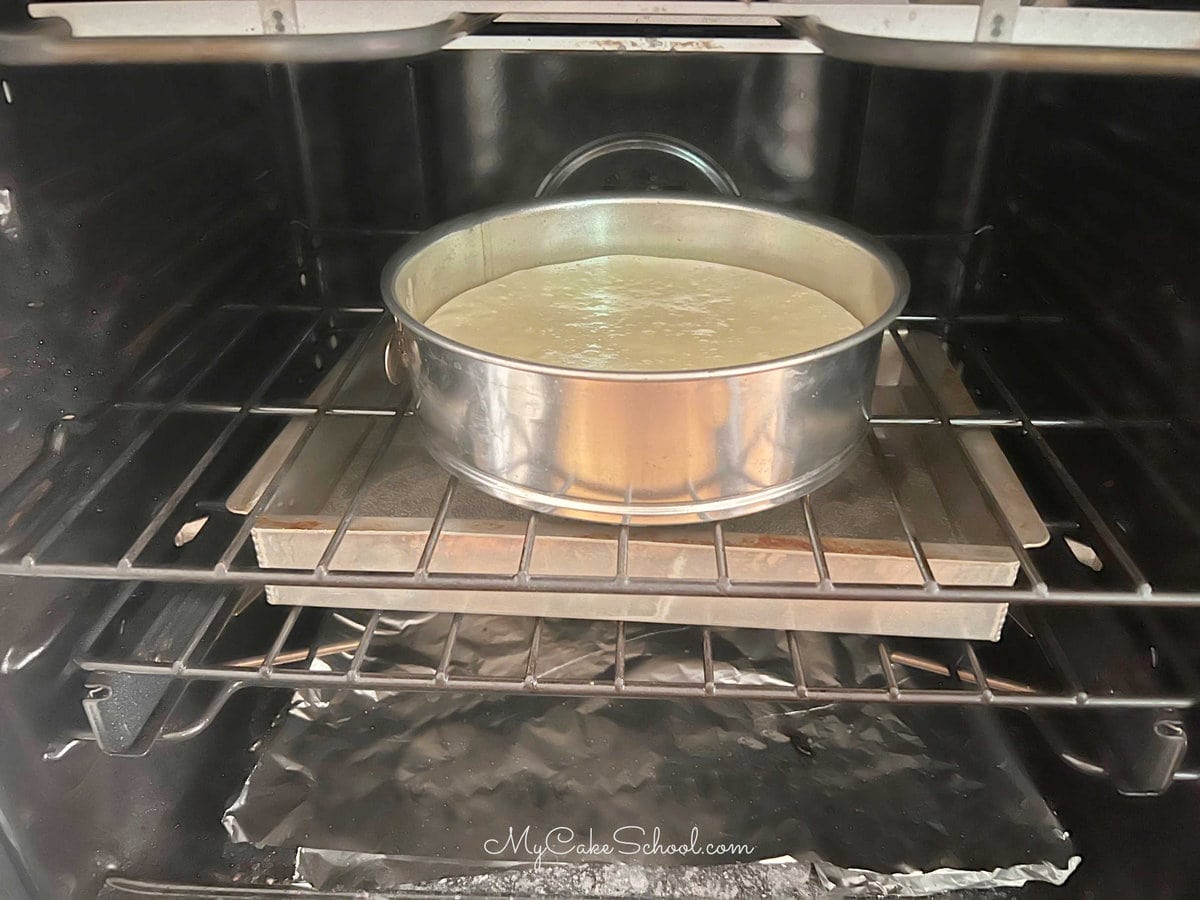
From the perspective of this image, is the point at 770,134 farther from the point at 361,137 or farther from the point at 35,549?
the point at 35,549

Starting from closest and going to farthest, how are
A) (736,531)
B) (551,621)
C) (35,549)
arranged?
(35,549) < (736,531) < (551,621)

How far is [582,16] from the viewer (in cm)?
67

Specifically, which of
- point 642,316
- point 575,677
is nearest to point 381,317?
point 642,316

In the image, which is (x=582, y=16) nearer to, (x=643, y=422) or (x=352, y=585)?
(x=643, y=422)

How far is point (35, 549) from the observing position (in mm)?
710

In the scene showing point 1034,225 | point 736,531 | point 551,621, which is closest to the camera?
point 736,531

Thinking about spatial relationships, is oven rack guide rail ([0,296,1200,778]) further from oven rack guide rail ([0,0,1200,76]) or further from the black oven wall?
A: oven rack guide rail ([0,0,1200,76])

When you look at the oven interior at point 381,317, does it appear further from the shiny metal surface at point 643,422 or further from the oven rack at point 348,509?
the shiny metal surface at point 643,422

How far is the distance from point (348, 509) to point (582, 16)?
47 cm

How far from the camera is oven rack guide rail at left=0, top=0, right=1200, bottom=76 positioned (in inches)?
24.1

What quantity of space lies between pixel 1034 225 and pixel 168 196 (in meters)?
0.90

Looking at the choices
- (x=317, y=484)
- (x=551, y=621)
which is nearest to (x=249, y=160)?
(x=317, y=484)

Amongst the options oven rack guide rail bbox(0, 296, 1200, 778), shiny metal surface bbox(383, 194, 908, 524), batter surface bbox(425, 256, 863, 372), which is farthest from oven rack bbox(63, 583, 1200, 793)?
batter surface bbox(425, 256, 863, 372)

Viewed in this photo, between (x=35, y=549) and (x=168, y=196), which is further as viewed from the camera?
(x=168, y=196)
